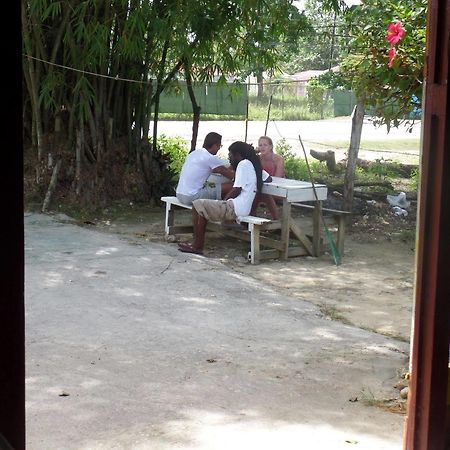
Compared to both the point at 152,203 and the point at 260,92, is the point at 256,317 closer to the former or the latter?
the point at 152,203

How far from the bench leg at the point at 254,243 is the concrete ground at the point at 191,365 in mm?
682

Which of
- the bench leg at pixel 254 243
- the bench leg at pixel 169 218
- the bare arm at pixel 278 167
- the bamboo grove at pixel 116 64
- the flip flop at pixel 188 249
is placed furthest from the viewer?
the bamboo grove at pixel 116 64

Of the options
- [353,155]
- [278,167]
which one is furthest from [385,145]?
[278,167]

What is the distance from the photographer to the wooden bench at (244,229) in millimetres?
7703

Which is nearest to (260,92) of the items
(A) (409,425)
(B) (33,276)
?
(B) (33,276)

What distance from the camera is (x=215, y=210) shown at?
26.2 ft

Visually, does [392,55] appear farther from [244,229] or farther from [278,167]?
[278,167]

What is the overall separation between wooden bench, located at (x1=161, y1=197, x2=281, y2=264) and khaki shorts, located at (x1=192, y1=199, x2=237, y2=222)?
163 millimetres

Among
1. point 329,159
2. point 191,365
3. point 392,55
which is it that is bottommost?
point 191,365

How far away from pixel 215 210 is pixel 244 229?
484 millimetres

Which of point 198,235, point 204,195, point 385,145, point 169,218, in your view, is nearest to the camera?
→ point 198,235

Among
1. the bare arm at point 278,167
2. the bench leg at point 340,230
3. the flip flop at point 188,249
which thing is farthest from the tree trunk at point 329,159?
the flip flop at point 188,249

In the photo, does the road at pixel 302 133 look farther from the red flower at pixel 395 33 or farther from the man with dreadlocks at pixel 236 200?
the red flower at pixel 395 33

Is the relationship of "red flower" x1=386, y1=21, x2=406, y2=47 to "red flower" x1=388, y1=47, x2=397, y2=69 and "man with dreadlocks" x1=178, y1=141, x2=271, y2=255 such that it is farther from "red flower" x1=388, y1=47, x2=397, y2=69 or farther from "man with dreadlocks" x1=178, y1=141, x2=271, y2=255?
"man with dreadlocks" x1=178, y1=141, x2=271, y2=255
